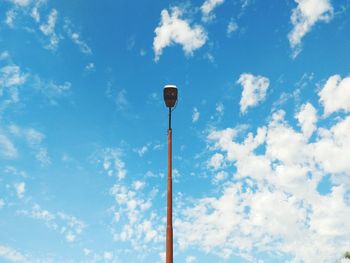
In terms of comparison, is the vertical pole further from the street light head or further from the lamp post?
the street light head

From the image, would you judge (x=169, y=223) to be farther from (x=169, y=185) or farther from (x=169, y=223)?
(x=169, y=185)

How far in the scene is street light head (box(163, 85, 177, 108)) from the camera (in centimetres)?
1007

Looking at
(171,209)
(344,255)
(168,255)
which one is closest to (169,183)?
(171,209)

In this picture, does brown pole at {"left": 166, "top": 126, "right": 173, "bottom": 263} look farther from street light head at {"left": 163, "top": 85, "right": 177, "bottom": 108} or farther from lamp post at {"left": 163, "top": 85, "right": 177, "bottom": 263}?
street light head at {"left": 163, "top": 85, "right": 177, "bottom": 108}

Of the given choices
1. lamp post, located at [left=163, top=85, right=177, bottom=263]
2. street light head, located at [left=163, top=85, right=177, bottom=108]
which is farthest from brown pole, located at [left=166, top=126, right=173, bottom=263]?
street light head, located at [left=163, top=85, right=177, bottom=108]

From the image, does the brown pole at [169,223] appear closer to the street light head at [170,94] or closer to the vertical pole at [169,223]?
the vertical pole at [169,223]

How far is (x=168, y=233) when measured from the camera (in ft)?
26.8

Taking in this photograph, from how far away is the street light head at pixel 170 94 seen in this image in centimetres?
1007

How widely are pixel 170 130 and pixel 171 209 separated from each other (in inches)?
92.8

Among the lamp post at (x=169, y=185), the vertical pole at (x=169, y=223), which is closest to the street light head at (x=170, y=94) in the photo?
the lamp post at (x=169, y=185)

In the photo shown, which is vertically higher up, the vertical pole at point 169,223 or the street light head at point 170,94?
the street light head at point 170,94

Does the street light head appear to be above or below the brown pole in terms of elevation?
above

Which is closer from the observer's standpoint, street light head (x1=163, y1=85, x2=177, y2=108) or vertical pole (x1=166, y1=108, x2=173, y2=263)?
vertical pole (x1=166, y1=108, x2=173, y2=263)

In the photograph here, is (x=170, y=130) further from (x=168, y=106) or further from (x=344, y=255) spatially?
(x=344, y=255)
